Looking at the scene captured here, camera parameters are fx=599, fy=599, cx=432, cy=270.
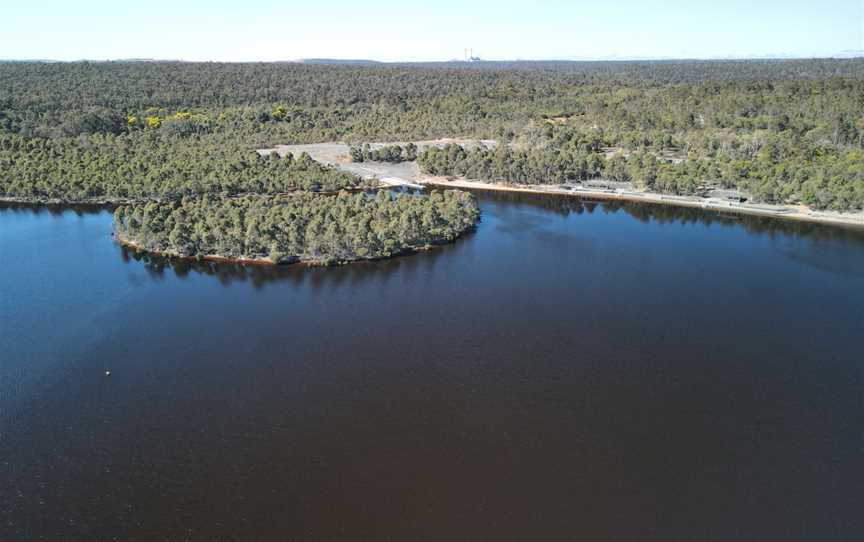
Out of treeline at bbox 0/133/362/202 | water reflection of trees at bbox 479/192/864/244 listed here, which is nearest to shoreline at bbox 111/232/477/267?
treeline at bbox 0/133/362/202

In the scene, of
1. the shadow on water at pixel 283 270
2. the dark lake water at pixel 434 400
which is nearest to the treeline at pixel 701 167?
the dark lake water at pixel 434 400

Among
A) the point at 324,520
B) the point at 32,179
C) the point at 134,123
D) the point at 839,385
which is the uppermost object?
the point at 134,123

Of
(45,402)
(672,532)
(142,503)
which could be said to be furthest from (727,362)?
(45,402)

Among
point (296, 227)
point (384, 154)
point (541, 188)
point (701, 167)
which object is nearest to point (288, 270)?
point (296, 227)

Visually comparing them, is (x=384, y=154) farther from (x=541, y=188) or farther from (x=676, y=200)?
(x=676, y=200)

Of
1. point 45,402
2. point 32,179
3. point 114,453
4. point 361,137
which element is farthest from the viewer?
point 361,137

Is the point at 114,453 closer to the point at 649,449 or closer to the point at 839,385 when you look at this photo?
the point at 649,449

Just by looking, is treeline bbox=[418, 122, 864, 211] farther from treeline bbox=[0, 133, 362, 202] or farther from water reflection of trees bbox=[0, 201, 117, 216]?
water reflection of trees bbox=[0, 201, 117, 216]
